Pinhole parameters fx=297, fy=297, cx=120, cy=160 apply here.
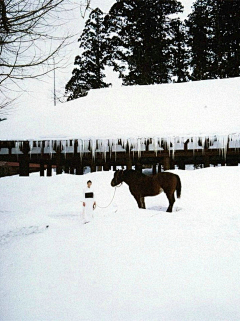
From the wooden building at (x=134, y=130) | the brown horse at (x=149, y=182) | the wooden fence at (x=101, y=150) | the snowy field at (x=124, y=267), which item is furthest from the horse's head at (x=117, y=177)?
the wooden fence at (x=101, y=150)

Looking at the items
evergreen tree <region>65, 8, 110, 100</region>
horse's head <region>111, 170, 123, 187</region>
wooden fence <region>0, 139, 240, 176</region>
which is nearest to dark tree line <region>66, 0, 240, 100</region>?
evergreen tree <region>65, 8, 110, 100</region>

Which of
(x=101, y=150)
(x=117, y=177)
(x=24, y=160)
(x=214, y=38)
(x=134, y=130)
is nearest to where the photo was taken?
(x=117, y=177)

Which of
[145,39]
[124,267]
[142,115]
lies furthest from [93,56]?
[124,267]

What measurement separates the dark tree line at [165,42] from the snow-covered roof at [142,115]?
9645 millimetres

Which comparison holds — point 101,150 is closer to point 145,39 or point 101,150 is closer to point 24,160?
point 24,160

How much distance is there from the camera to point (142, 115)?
15.0m

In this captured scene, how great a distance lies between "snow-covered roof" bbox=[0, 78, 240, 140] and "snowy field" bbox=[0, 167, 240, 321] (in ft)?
17.0

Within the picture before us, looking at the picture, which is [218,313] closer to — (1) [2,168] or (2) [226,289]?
(2) [226,289]

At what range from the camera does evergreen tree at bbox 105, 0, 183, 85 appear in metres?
27.0

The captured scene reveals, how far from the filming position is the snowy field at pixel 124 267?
402 centimetres

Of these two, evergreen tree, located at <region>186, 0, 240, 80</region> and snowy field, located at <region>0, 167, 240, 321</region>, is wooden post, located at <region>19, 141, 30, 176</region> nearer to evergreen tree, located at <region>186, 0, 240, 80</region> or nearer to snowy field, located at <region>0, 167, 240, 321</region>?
snowy field, located at <region>0, 167, 240, 321</region>

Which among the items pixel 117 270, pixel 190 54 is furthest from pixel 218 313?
pixel 190 54

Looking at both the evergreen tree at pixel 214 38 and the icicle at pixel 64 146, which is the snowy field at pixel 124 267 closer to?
the icicle at pixel 64 146

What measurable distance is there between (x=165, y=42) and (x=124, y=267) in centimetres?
2623
